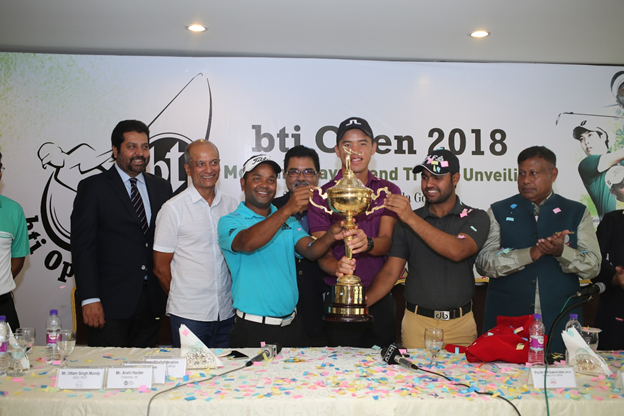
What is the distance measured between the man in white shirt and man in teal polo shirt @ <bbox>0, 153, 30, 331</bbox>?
1.07 metres

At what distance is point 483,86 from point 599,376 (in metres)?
3.88

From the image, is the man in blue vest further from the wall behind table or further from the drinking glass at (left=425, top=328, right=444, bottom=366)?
the wall behind table

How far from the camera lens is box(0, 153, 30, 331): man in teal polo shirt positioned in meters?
3.76

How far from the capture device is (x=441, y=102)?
5.68 meters

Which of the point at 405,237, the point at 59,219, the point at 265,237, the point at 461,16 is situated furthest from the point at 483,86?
the point at 59,219

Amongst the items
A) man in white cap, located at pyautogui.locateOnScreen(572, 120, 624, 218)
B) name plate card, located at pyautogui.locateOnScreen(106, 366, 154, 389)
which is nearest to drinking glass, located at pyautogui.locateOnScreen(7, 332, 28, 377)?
name plate card, located at pyautogui.locateOnScreen(106, 366, 154, 389)

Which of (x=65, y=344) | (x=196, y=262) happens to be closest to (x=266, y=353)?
(x=65, y=344)

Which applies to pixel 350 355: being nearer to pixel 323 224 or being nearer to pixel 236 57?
pixel 323 224

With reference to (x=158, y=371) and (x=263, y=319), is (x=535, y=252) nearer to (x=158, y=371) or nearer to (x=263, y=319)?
(x=263, y=319)

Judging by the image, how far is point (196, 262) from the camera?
3.58 meters

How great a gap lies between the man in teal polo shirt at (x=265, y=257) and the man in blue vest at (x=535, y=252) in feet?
3.93

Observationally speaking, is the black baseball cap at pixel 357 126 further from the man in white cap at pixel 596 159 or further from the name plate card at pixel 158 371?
the man in white cap at pixel 596 159

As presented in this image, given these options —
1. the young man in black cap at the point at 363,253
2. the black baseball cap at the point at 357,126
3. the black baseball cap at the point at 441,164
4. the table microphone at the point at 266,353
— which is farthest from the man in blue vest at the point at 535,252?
the table microphone at the point at 266,353

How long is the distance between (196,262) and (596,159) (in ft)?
14.7
